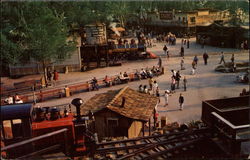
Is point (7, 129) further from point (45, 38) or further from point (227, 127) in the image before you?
point (45, 38)

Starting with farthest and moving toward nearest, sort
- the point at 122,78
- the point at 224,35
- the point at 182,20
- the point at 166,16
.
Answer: the point at 166,16, the point at 182,20, the point at 224,35, the point at 122,78

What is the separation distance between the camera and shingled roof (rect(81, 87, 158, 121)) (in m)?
13.7

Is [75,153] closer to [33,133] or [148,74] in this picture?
[33,133]

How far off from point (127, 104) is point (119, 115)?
1.08m

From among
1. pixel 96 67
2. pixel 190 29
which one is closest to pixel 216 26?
pixel 190 29

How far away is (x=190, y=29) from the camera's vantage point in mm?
56812

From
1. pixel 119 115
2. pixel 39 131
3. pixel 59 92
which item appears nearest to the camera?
pixel 39 131

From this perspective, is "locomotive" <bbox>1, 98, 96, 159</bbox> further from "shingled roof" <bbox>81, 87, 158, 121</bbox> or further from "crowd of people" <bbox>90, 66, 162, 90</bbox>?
"crowd of people" <bbox>90, 66, 162, 90</bbox>

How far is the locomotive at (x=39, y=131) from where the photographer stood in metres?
9.54

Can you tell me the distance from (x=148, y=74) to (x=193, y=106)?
27.6ft

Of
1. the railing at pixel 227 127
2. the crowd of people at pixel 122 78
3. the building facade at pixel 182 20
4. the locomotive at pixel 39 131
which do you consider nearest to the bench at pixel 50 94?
the crowd of people at pixel 122 78

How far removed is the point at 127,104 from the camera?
47.5 feet

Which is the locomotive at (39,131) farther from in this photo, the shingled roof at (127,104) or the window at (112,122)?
the shingled roof at (127,104)

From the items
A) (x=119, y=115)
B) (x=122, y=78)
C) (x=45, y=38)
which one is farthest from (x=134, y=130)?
(x=45, y=38)
